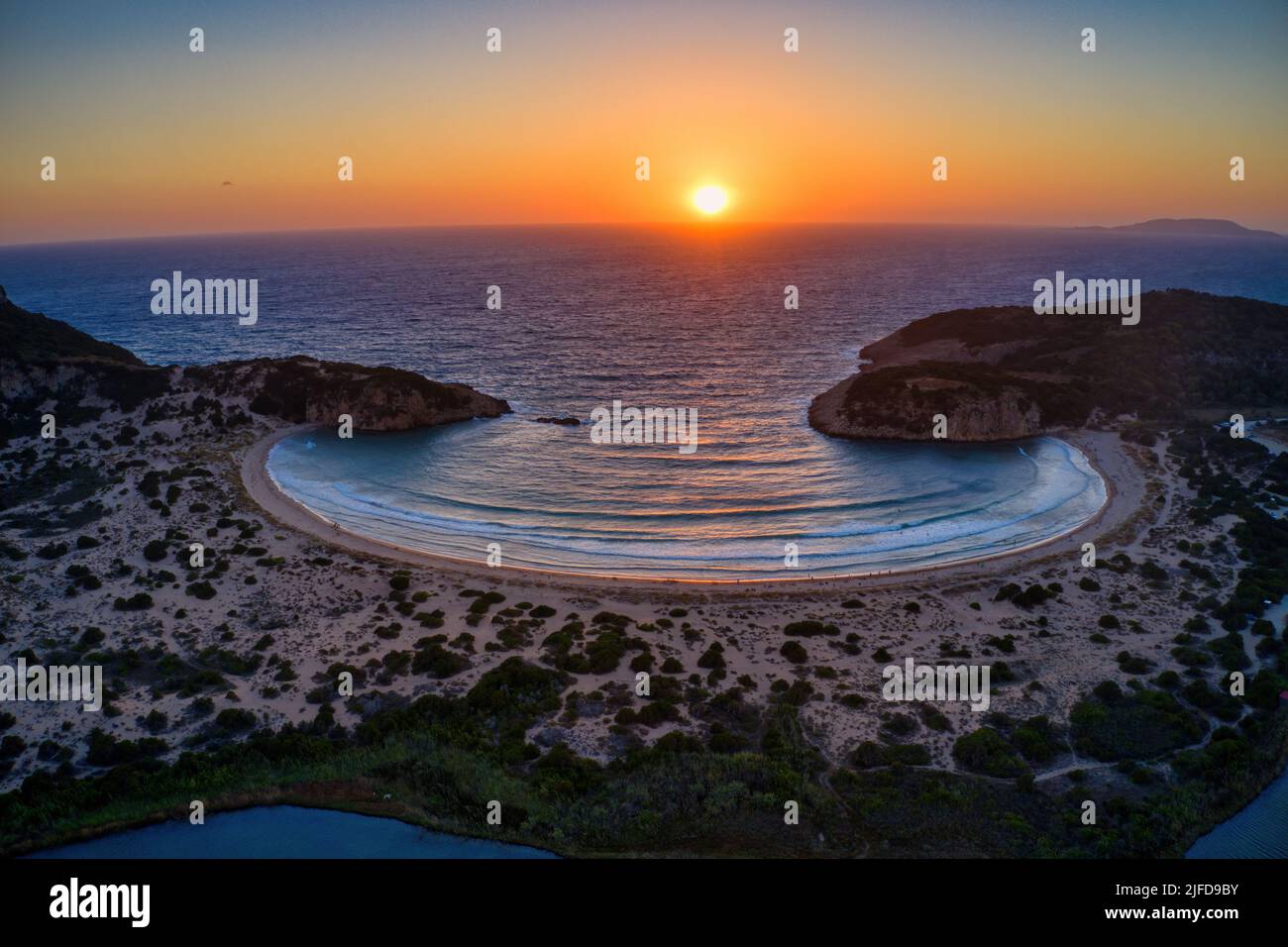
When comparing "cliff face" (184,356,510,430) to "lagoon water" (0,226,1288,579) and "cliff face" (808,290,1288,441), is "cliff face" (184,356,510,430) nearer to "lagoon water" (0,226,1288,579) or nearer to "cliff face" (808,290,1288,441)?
"lagoon water" (0,226,1288,579)

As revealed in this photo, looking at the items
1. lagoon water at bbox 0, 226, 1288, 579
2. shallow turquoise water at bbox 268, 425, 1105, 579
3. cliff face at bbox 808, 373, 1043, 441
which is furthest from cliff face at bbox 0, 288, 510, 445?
cliff face at bbox 808, 373, 1043, 441

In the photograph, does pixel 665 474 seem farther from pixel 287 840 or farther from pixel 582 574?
pixel 287 840

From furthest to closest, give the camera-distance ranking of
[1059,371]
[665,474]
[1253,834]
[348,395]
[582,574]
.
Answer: [1059,371], [348,395], [665,474], [582,574], [1253,834]

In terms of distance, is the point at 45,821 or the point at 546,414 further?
the point at 546,414

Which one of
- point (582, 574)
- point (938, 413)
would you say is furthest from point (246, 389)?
point (938, 413)

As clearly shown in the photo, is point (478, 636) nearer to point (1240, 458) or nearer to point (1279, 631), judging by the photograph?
point (1279, 631)
